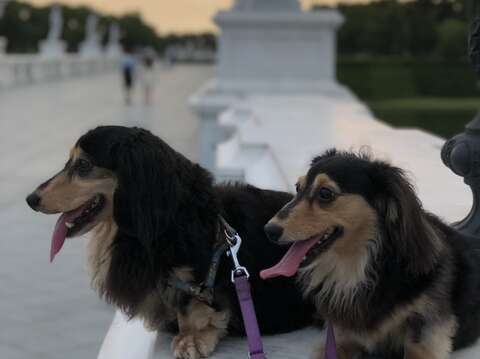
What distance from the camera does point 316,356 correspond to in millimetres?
2787

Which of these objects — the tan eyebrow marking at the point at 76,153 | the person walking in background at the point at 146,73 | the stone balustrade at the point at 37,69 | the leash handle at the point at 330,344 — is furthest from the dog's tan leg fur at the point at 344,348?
the stone balustrade at the point at 37,69

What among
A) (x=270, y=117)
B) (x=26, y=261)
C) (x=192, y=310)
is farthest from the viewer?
(x=270, y=117)

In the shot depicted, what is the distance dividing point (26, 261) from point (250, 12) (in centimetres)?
935

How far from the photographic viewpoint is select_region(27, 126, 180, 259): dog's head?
286 centimetres

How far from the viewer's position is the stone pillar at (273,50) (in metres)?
14.4

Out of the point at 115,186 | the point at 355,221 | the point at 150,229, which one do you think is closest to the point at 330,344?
the point at 355,221

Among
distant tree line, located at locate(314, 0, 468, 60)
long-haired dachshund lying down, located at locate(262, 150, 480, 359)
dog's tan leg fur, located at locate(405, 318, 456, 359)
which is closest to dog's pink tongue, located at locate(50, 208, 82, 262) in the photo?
long-haired dachshund lying down, located at locate(262, 150, 480, 359)

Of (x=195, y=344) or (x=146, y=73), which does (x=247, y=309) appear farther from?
(x=146, y=73)

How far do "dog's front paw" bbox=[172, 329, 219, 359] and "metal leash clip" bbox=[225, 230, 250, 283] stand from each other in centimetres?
26

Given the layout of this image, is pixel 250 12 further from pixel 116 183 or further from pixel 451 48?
pixel 451 48

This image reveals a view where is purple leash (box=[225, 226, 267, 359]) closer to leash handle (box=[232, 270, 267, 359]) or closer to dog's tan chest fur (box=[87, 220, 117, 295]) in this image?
leash handle (box=[232, 270, 267, 359])

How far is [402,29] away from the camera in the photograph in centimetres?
5850

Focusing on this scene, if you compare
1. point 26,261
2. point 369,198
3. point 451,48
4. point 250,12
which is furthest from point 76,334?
point 451,48

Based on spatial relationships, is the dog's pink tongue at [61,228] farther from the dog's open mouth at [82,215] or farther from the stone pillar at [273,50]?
the stone pillar at [273,50]
